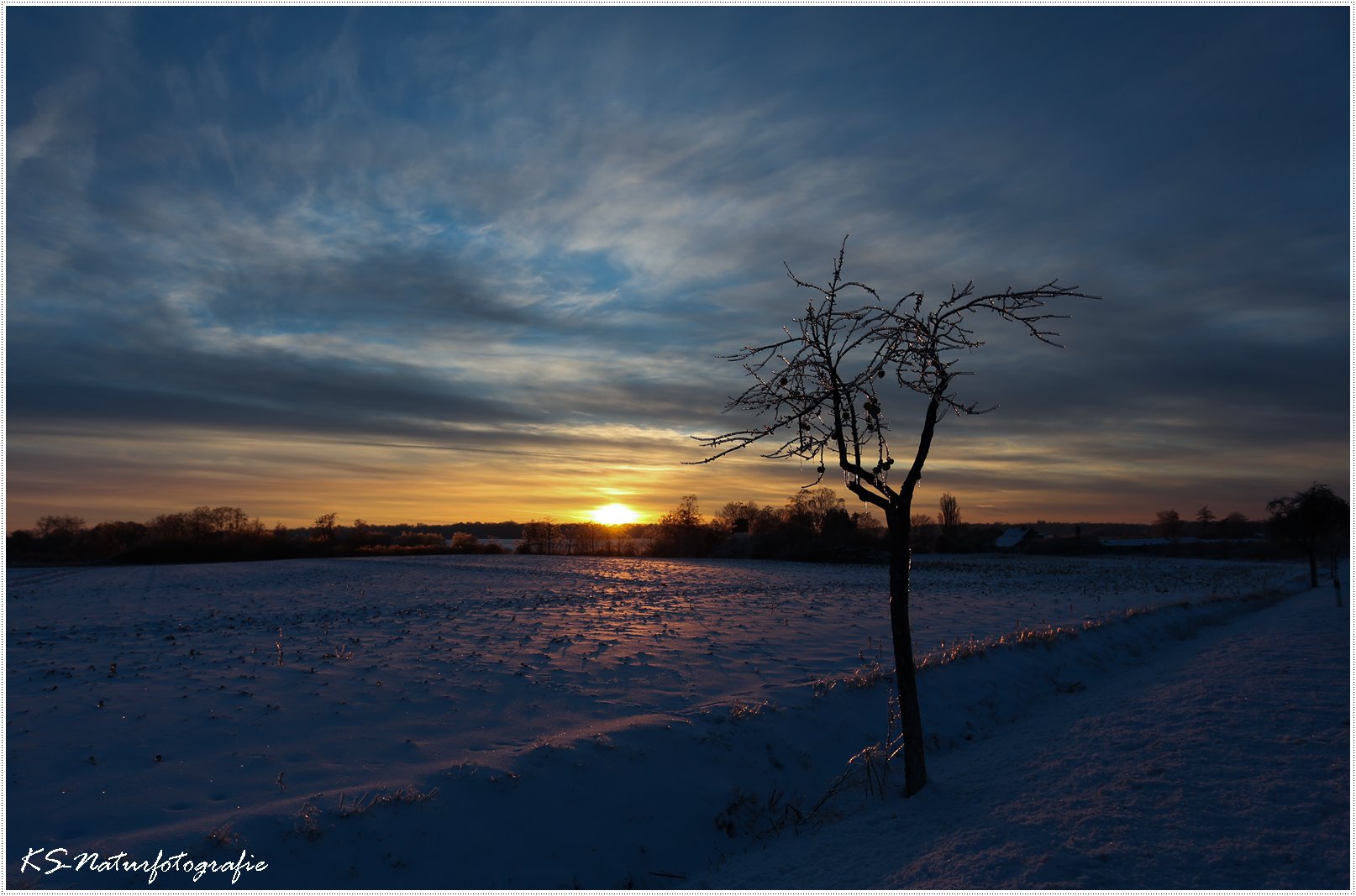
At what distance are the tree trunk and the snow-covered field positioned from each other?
431mm

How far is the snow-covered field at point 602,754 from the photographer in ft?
24.3

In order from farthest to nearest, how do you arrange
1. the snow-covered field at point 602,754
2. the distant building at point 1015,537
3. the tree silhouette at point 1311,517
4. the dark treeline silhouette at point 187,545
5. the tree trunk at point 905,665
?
the distant building at point 1015,537
the dark treeline silhouette at point 187,545
the tree silhouette at point 1311,517
the tree trunk at point 905,665
the snow-covered field at point 602,754

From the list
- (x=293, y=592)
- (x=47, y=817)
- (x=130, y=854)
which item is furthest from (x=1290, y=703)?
(x=293, y=592)

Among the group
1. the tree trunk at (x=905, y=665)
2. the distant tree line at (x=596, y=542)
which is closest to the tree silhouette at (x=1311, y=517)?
the distant tree line at (x=596, y=542)

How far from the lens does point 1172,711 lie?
11789 mm

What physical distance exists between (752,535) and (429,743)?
7874cm

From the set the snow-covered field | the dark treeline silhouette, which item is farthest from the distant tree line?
the snow-covered field

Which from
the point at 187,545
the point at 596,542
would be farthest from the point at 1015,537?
the point at 187,545

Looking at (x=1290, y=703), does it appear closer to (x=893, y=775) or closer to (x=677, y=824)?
(x=893, y=775)

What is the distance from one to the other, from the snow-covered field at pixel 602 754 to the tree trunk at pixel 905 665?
1.41 ft

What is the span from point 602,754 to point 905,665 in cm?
432

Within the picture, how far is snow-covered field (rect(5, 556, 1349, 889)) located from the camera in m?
7.41

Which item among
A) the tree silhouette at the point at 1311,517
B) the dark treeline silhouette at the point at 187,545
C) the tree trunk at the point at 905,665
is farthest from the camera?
the dark treeline silhouette at the point at 187,545

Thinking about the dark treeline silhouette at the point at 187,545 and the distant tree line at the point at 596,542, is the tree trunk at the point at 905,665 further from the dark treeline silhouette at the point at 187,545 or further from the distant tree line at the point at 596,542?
the dark treeline silhouette at the point at 187,545
